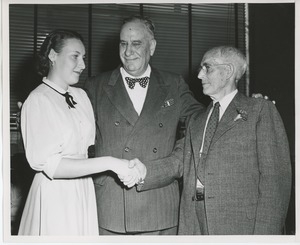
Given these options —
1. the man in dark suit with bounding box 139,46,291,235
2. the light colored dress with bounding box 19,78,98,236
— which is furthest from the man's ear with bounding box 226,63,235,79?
the light colored dress with bounding box 19,78,98,236

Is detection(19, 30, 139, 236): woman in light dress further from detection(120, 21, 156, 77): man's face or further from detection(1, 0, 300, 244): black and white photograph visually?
detection(120, 21, 156, 77): man's face

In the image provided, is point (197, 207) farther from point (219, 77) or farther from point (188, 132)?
point (219, 77)

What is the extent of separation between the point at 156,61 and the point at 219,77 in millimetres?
1447

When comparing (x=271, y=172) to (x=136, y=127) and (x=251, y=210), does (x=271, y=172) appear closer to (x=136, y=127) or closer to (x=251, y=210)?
(x=251, y=210)

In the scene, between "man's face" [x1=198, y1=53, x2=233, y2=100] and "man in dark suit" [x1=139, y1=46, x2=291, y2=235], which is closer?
"man in dark suit" [x1=139, y1=46, x2=291, y2=235]

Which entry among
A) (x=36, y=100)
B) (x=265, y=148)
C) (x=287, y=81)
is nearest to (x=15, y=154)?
(x=36, y=100)

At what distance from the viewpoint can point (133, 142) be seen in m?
1.95

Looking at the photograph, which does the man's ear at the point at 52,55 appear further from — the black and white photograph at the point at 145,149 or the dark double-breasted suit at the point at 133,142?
the dark double-breasted suit at the point at 133,142

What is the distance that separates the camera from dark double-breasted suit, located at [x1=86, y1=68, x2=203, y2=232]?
193cm

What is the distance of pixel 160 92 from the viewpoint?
6.58 ft

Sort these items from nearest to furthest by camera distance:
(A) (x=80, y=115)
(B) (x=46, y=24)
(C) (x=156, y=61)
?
(A) (x=80, y=115) < (B) (x=46, y=24) < (C) (x=156, y=61)

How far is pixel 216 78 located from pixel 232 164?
40 cm

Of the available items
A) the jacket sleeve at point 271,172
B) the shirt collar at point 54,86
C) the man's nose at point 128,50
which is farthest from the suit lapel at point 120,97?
the jacket sleeve at point 271,172

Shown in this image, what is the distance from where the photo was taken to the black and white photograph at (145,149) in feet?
5.79
